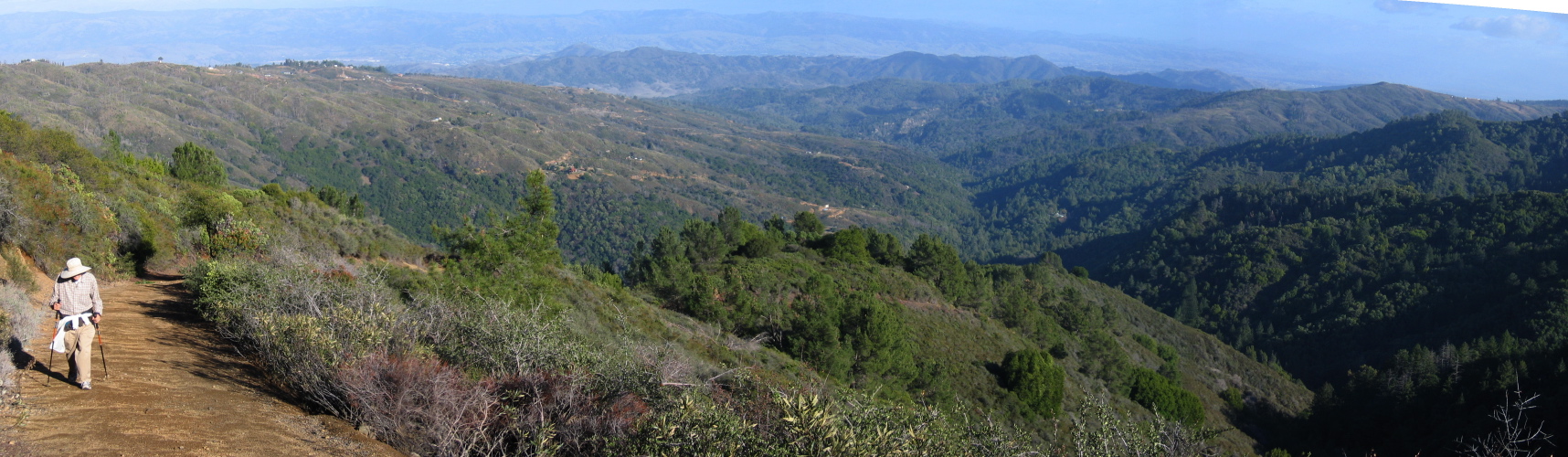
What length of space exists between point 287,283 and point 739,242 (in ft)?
94.1

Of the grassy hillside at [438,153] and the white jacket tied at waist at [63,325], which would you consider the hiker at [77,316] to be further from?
the grassy hillside at [438,153]

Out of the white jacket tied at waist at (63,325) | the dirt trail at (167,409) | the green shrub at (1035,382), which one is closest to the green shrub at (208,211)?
the dirt trail at (167,409)

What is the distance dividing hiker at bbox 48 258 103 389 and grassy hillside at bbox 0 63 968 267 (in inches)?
2965

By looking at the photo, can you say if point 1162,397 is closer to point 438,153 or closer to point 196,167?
point 196,167

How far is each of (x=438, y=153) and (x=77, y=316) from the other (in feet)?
355

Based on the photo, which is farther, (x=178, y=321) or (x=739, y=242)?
(x=739, y=242)

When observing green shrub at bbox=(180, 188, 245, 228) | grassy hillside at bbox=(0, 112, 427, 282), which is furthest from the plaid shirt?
green shrub at bbox=(180, 188, 245, 228)

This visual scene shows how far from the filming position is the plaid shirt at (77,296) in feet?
22.9

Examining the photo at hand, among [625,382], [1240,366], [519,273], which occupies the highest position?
[625,382]

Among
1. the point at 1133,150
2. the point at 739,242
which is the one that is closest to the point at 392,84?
the point at 739,242

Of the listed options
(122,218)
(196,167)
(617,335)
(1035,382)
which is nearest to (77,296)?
(617,335)

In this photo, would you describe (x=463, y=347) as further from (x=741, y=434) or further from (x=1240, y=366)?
(x=1240, y=366)

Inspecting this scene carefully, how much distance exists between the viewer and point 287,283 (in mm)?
9750

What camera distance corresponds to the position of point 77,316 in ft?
22.9
